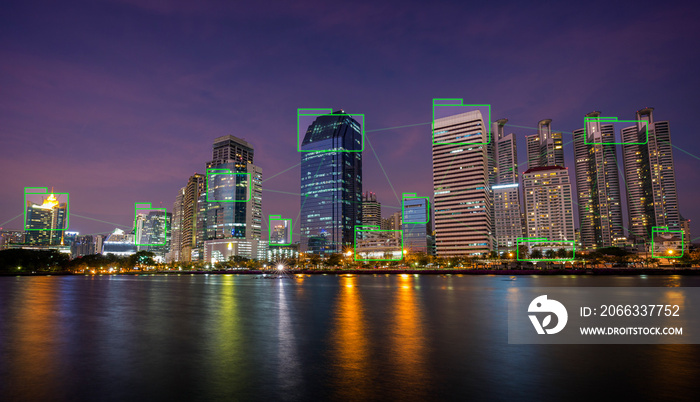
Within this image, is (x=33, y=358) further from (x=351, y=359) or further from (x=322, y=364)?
(x=351, y=359)

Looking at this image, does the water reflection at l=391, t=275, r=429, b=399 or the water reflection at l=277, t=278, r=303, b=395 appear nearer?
the water reflection at l=391, t=275, r=429, b=399

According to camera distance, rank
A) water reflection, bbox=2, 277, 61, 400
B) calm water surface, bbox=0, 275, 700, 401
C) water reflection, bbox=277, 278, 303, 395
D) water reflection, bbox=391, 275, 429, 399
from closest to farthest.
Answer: calm water surface, bbox=0, 275, 700, 401
water reflection, bbox=391, 275, 429, 399
water reflection, bbox=2, 277, 61, 400
water reflection, bbox=277, 278, 303, 395

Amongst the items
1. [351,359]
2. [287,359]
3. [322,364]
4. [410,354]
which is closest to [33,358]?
[287,359]

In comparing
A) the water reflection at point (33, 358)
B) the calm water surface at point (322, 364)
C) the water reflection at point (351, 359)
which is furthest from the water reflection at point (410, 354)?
the water reflection at point (33, 358)

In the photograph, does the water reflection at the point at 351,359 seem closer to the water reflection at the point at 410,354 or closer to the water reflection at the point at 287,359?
the water reflection at the point at 410,354

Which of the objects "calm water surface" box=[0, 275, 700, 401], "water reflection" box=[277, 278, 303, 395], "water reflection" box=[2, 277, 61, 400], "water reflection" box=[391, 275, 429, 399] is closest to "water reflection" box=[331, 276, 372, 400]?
"calm water surface" box=[0, 275, 700, 401]

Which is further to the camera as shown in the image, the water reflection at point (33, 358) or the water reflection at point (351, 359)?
the water reflection at point (33, 358)

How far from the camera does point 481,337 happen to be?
22719mm

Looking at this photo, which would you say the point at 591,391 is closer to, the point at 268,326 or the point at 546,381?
the point at 546,381

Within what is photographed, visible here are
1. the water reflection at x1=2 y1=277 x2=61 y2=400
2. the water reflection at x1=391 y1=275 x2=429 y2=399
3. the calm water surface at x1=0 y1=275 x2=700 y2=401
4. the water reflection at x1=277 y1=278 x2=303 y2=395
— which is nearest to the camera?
the calm water surface at x1=0 y1=275 x2=700 y2=401

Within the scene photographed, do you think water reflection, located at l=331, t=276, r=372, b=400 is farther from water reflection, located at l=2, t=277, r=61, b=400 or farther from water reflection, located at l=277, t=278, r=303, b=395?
water reflection, located at l=2, t=277, r=61, b=400

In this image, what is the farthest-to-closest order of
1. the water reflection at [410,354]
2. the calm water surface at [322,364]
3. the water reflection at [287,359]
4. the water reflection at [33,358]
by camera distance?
the water reflection at [287,359]
the water reflection at [33,358]
the water reflection at [410,354]
the calm water surface at [322,364]

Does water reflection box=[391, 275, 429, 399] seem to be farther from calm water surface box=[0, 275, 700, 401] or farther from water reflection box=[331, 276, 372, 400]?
water reflection box=[331, 276, 372, 400]

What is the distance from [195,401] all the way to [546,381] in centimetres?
1165
